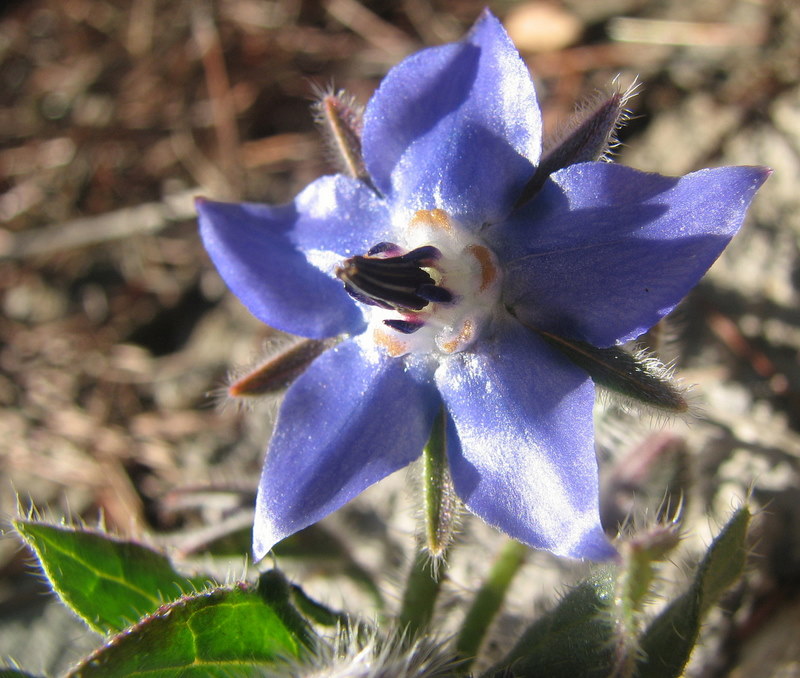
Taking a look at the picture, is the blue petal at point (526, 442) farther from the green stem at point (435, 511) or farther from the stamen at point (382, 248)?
the stamen at point (382, 248)

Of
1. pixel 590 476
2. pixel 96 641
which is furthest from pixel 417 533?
pixel 96 641

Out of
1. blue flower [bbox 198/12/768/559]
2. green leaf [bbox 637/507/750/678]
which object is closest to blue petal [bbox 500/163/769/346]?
blue flower [bbox 198/12/768/559]

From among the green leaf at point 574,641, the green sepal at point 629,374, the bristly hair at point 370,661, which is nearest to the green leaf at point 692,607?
the green leaf at point 574,641

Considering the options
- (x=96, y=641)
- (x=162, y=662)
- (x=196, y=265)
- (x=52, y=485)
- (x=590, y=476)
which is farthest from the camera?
(x=196, y=265)

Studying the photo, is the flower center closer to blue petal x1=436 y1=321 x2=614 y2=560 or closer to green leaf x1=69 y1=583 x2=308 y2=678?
blue petal x1=436 y1=321 x2=614 y2=560

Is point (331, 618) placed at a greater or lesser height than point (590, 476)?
lesser

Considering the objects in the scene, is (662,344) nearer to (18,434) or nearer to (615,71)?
(615,71)
